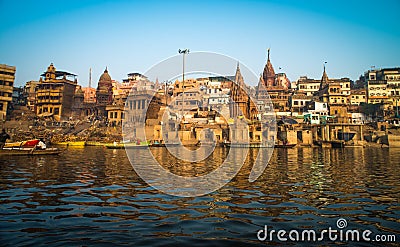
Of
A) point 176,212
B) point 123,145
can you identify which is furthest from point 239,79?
point 176,212

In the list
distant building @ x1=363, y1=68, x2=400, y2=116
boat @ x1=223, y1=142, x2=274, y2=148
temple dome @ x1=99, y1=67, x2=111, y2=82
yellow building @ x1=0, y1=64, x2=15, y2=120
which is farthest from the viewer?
temple dome @ x1=99, y1=67, x2=111, y2=82

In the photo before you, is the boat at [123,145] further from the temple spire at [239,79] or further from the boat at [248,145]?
the temple spire at [239,79]

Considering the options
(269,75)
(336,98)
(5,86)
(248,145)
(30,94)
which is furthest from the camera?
(269,75)

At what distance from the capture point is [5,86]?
212ft

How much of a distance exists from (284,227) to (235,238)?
61.0 inches

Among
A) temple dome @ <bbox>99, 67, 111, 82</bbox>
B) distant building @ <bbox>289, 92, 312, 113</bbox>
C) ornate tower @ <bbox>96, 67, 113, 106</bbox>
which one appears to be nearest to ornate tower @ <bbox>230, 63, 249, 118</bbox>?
distant building @ <bbox>289, 92, 312, 113</bbox>

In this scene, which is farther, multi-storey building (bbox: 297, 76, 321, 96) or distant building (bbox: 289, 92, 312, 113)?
multi-storey building (bbox: 297, 76, 321, 96)

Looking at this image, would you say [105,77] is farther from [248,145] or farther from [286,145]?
[286,145]

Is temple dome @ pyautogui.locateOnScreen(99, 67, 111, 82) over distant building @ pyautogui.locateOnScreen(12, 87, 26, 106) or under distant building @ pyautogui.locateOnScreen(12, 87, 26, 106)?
over

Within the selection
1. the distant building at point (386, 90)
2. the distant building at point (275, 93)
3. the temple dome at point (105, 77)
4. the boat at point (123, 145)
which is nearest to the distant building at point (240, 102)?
the distant building at point (275, 93)

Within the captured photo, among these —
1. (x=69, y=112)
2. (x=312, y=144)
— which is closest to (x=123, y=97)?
(x=69, y=112)

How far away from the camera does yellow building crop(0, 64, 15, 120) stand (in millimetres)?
63756

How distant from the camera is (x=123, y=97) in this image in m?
84.0

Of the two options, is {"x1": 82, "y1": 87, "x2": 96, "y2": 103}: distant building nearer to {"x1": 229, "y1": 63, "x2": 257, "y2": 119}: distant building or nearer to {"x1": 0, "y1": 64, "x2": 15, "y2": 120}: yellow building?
{"x1": 0, "y1": 64, "x2": 15, "y2": 120}: yellow building
